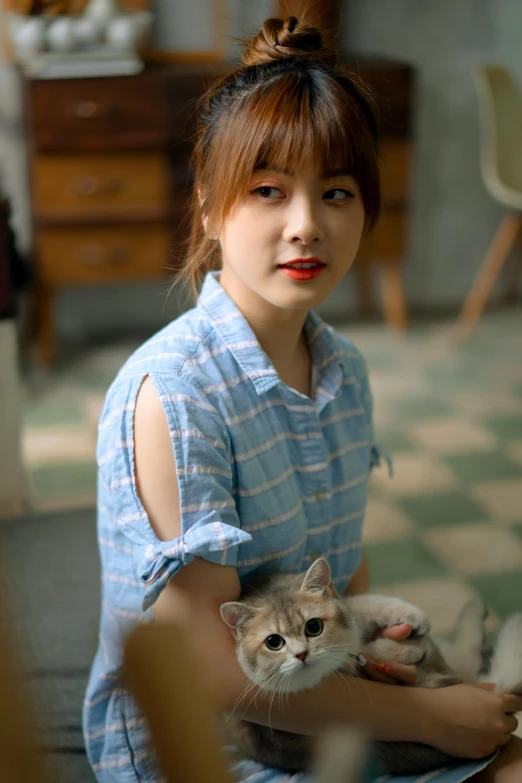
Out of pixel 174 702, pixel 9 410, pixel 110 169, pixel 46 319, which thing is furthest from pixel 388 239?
pixel 174 702

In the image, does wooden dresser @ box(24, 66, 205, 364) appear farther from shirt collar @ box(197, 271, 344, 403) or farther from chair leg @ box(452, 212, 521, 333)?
shirt collar @ box(197, 271, 344, 403)

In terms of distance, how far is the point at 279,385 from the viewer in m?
0.99

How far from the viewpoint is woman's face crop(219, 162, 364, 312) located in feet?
3.01

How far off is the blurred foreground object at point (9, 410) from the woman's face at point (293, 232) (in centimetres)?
120

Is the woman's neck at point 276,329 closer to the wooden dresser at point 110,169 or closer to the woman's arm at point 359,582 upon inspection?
the woman's arm at point 359,582

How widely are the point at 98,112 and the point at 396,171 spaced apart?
1.11 meters

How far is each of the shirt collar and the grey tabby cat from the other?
0.73 feet

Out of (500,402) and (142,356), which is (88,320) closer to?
A: (500,402)

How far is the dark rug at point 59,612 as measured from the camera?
1.07m

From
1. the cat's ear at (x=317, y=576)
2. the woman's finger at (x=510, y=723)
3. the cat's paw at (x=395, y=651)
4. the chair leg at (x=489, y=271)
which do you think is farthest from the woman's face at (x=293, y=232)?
the chair leg at (x=489, y=271)

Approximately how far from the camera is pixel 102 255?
10.1 ft

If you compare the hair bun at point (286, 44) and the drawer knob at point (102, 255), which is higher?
the hair bun at point (286, 44)

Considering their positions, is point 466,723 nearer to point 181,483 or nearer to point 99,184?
point 181,483

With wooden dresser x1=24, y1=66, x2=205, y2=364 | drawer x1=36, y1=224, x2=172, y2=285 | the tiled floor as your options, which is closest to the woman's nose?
the tiled floor
